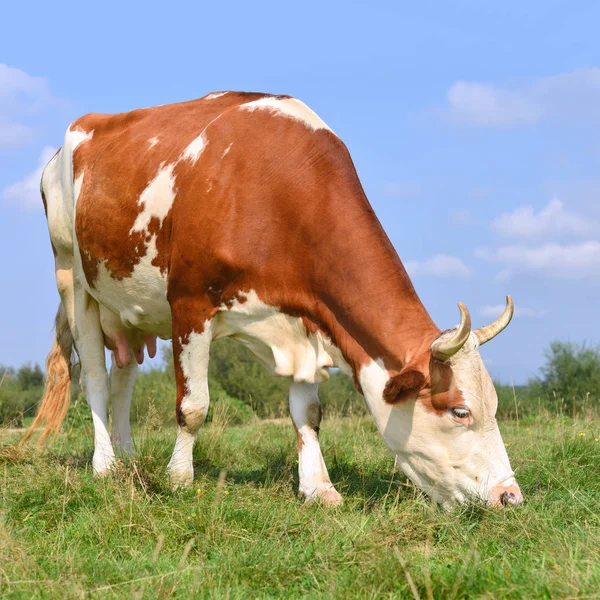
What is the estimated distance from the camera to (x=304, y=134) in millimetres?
5820

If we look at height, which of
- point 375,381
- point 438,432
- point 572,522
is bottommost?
point 572,522

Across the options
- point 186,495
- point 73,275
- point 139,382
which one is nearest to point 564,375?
point 139,382

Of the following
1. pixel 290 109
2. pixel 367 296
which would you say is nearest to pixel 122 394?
pixel 290 109

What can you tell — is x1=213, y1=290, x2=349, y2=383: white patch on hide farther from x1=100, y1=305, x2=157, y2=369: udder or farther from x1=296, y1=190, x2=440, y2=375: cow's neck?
x1=100, y1=305, x2=157, y2=369: udder

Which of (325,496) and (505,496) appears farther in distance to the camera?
(325,496)

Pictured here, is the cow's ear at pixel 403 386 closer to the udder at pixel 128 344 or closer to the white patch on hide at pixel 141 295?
the white patch on hide at pixel 141 295

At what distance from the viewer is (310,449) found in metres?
5.99

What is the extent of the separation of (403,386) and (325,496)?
3.81 ft

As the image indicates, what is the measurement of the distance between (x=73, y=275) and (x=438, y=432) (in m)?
4.13

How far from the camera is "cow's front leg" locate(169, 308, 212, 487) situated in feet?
19.0

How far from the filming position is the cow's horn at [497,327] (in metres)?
5.02

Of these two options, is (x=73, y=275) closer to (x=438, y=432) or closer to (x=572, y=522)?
(x=438, y=432)

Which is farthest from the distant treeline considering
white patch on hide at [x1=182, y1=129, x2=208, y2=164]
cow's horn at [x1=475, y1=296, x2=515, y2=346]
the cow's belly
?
cow's horn at [x1=475, y1=296, x2=515, y2=346]

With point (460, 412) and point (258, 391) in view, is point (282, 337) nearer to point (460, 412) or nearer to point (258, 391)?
point (460, 412)
